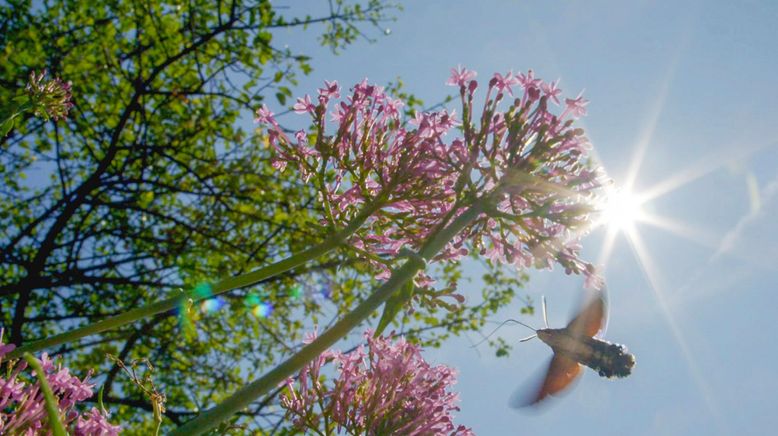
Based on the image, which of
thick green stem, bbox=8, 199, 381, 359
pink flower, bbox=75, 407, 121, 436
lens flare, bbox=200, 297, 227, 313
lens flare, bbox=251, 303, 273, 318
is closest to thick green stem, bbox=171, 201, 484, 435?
thick green stem, bbox=8, 199, 381, 359

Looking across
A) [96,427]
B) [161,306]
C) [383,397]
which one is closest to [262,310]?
[383,397]

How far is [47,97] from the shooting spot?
9.25ft

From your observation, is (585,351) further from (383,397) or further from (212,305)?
(212,305)

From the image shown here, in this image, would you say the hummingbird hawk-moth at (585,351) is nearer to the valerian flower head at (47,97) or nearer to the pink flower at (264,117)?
the pink flower at (264,117)

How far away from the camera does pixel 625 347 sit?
3.18 m

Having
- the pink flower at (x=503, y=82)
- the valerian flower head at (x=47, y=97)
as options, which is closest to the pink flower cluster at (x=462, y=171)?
the pink flower at (x=503, y=82)

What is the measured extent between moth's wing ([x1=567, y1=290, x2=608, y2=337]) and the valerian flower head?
282 centimetres

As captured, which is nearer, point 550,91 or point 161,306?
point 161,306

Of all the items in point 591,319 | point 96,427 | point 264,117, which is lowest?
point 96,427

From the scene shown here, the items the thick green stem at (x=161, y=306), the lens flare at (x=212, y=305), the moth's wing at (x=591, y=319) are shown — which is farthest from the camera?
the lens flare at (x=212, y=305)

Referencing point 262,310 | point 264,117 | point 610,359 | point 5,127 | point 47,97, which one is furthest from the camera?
point 262,310

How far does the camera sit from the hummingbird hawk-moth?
10.2 ft

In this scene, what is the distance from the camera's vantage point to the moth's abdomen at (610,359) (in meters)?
3.13

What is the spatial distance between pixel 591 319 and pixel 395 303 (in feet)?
6.05
